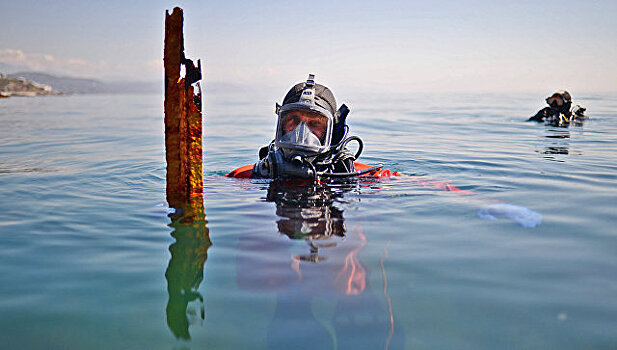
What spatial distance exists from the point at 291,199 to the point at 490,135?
883 centimetres

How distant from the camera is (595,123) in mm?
13828

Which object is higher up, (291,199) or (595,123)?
(595,123)

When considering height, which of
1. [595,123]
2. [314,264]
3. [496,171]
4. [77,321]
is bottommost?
[77,321]

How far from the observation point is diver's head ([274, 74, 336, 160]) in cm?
466

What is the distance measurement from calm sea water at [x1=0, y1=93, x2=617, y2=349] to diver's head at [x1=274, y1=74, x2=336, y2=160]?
18.7 inches

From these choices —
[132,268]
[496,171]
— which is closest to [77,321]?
[132,268]

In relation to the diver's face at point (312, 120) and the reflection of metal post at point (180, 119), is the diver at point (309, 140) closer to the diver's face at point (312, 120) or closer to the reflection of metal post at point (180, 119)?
the diver's face at point (312, 120)

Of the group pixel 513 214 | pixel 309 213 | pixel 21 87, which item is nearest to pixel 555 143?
pixel 513 214

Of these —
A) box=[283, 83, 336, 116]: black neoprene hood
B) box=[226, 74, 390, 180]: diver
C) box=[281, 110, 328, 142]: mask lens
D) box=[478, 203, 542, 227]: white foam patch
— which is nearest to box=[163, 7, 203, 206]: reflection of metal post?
box=[226, 74, 390, 180]: diver

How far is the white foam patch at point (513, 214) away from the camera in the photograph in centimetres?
374

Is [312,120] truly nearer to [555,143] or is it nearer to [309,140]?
[309,140]

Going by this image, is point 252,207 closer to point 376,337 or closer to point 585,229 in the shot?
point 376,337

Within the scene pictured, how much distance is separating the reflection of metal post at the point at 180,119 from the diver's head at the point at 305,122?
1.31 metres

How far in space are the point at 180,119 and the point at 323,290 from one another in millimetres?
1743
